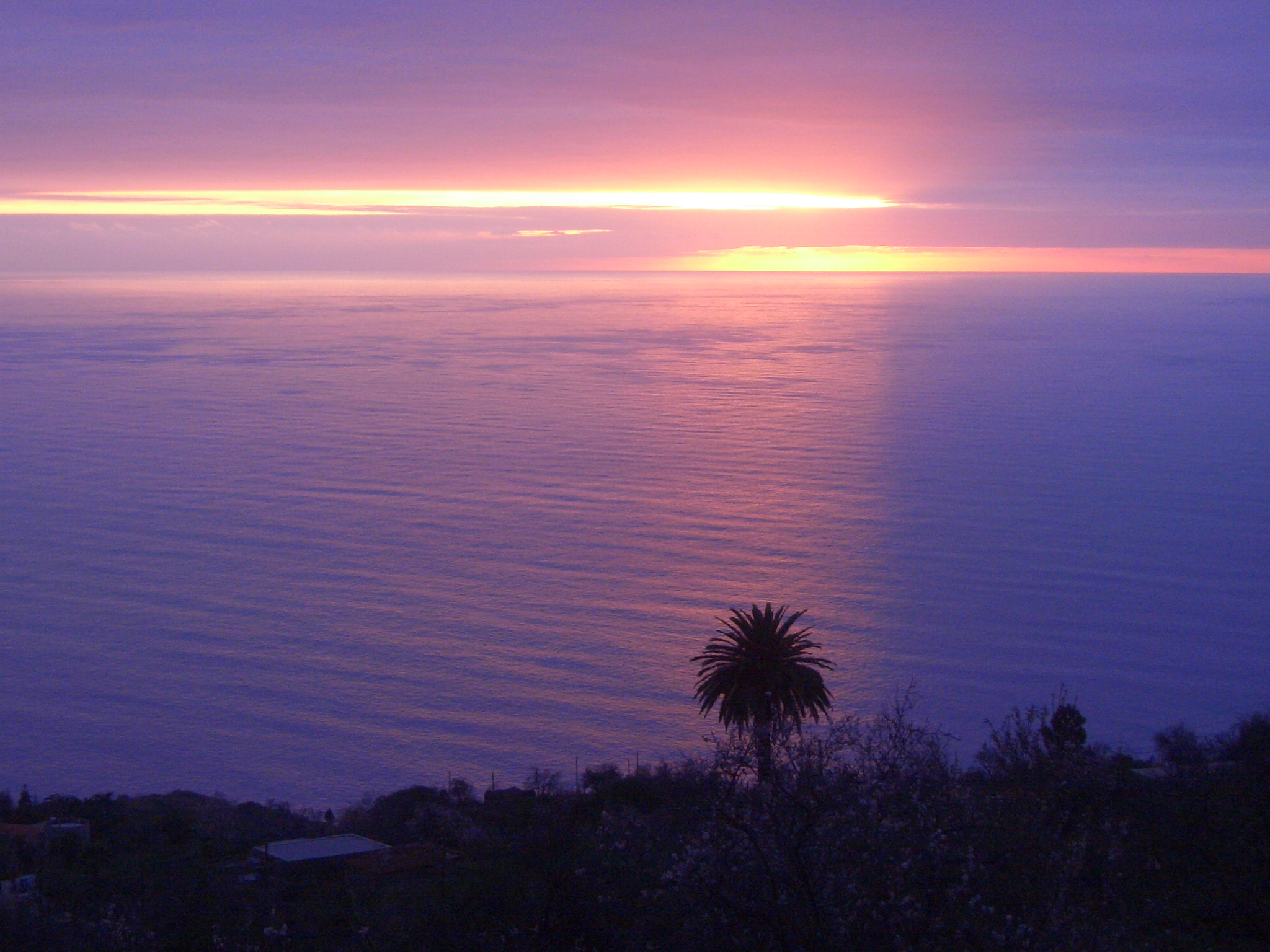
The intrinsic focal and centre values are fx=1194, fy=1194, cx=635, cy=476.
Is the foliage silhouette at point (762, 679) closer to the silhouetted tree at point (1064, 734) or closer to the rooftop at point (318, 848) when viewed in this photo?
the silhouetted tree at point (1064, 734)

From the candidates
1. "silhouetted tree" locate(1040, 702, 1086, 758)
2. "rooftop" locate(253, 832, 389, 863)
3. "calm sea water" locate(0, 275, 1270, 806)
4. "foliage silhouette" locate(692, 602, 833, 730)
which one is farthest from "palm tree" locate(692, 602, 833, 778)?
"calm sea water" locate(0, 275, 1270, 806)

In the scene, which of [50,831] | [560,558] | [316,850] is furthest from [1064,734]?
[560,558]

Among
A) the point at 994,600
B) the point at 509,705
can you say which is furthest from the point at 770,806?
the point at 994,600

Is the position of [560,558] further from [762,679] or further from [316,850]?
[316,850]

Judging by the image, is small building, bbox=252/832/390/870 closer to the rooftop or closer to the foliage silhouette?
the rooftop

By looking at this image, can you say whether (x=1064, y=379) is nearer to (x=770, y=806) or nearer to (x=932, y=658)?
(x=932, y=658)
